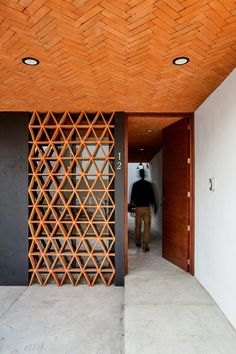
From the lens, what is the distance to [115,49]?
1.76 meters

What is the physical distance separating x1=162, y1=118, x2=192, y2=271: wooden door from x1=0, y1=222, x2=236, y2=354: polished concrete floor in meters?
0.36

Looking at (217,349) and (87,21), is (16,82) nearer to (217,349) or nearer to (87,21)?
(87,21)

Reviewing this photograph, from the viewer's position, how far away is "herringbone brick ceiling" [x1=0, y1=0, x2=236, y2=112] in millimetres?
1381

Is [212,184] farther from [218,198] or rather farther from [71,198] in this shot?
[71,198]

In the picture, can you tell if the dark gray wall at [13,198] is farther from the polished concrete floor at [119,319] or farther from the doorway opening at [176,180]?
the doorway opening at [176,180]

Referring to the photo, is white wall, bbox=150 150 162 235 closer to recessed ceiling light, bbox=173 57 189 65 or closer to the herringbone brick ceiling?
the herringbone brick ceiling

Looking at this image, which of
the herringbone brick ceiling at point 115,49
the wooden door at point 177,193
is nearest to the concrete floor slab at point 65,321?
the wooden door at point 177,193

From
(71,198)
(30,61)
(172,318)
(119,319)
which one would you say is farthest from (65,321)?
(30,61)

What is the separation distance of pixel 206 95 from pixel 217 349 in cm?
224

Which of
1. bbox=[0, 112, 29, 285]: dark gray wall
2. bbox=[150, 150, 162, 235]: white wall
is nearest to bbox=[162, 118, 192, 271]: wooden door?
bbox=[0, 112, 29, 285]: dark gray wall

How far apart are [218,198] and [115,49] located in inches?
62.3

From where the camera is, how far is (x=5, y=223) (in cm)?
327

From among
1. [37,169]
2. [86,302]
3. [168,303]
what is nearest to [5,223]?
[37,169]

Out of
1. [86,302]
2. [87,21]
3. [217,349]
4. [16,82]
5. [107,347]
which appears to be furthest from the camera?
[86,302]
